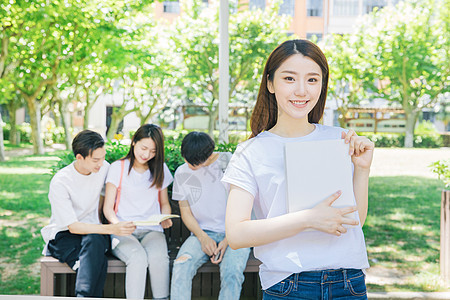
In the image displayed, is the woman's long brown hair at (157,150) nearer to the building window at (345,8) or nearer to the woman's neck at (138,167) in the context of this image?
the woman's neck at (138,167)

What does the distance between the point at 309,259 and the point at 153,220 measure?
1544 millimetres

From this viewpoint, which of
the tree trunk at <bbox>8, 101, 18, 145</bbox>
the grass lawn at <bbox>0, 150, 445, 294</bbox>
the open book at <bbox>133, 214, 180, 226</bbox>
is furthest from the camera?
the tree trunk at <bbox>8, 101, 18, 145</bbox>

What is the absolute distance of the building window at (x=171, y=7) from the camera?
24.4 m

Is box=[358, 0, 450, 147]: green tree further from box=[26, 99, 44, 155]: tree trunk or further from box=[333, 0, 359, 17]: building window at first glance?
box=[26, 99, 44, 155]: tree trunk

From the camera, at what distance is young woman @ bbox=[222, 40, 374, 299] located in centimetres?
109

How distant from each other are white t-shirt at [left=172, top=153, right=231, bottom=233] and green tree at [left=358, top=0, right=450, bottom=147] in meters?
17.0

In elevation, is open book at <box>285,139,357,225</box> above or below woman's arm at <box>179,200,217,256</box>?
above

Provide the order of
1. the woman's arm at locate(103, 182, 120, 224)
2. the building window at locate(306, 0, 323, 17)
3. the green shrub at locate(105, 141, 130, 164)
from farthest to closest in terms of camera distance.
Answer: the building window at locate(306, 0, 323, 17)
the green shrub at locate(105, 141, 130, 164)
the woman's arm at locate(103, 182, 120, 224)

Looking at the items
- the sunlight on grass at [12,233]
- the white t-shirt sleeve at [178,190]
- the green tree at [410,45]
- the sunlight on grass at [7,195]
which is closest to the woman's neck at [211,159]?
the white t-shirt sleeve at [178,190]

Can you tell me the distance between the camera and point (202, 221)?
2.94m

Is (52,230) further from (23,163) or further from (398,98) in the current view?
(398,98)

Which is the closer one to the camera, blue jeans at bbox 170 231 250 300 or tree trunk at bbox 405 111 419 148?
blue jeans at bbox 170 231 250 300

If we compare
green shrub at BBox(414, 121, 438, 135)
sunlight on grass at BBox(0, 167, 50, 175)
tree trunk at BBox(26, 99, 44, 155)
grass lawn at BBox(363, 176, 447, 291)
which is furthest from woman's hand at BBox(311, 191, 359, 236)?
green shrub at BBox(414, 121, 438, 135)

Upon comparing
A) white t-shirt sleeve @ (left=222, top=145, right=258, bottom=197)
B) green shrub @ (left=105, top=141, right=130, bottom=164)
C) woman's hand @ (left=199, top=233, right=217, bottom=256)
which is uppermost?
white t-shirt sleeve @ (left=222, top=145, right=258, bottom=197)
